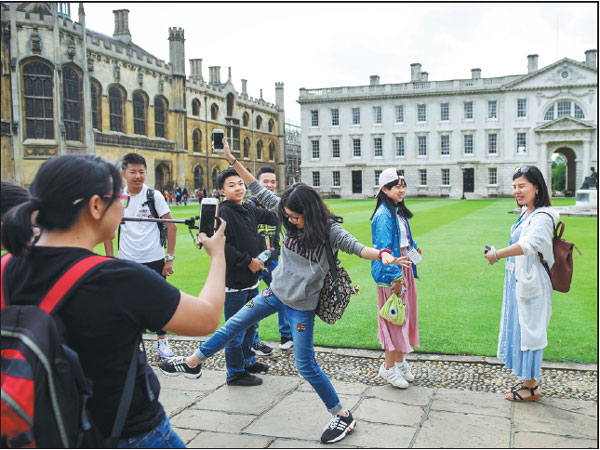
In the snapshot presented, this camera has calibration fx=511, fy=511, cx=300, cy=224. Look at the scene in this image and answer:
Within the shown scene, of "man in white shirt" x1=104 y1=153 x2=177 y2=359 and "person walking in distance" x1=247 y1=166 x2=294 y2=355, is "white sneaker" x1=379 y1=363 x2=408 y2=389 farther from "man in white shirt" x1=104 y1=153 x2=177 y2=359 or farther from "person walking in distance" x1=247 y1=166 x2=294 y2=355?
"man in white shirt" x1=104 y1=153 x2=177 y2=359

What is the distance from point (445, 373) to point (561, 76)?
173 feet

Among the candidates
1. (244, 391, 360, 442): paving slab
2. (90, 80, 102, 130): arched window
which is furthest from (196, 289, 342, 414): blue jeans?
(90, 80, 102, 130): arched window

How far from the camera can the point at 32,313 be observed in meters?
1.50

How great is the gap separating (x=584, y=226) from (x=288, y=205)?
57.8 feet

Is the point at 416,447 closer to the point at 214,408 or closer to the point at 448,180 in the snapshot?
the point at 214,408

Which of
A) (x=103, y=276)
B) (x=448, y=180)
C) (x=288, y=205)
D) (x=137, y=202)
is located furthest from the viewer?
(x=448, y=180)

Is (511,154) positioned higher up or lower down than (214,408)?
higher up

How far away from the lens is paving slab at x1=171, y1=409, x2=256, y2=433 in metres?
3.54

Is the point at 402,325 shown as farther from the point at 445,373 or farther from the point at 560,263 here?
the point at 560,263

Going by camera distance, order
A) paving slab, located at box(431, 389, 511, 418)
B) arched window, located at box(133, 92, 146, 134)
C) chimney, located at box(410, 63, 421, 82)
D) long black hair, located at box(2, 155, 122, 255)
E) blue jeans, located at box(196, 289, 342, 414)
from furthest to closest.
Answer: chimney, located at box(410, 63, 421, 82) < arched window, located at box(133, 92, 146, 134) < paving slab, located at box(431, 389, 511, 418) < blue jeans, located at box(196, 289, 342, 414) < long black hair, located at box(2, 155, 122, 255)

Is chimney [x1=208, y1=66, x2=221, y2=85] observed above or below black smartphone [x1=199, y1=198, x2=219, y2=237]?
above

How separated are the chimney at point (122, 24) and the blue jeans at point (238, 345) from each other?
163 feet

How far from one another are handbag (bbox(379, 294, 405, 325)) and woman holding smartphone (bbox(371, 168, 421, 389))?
0.07 meters

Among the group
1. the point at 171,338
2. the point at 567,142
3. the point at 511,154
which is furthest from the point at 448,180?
the point at 171,338
